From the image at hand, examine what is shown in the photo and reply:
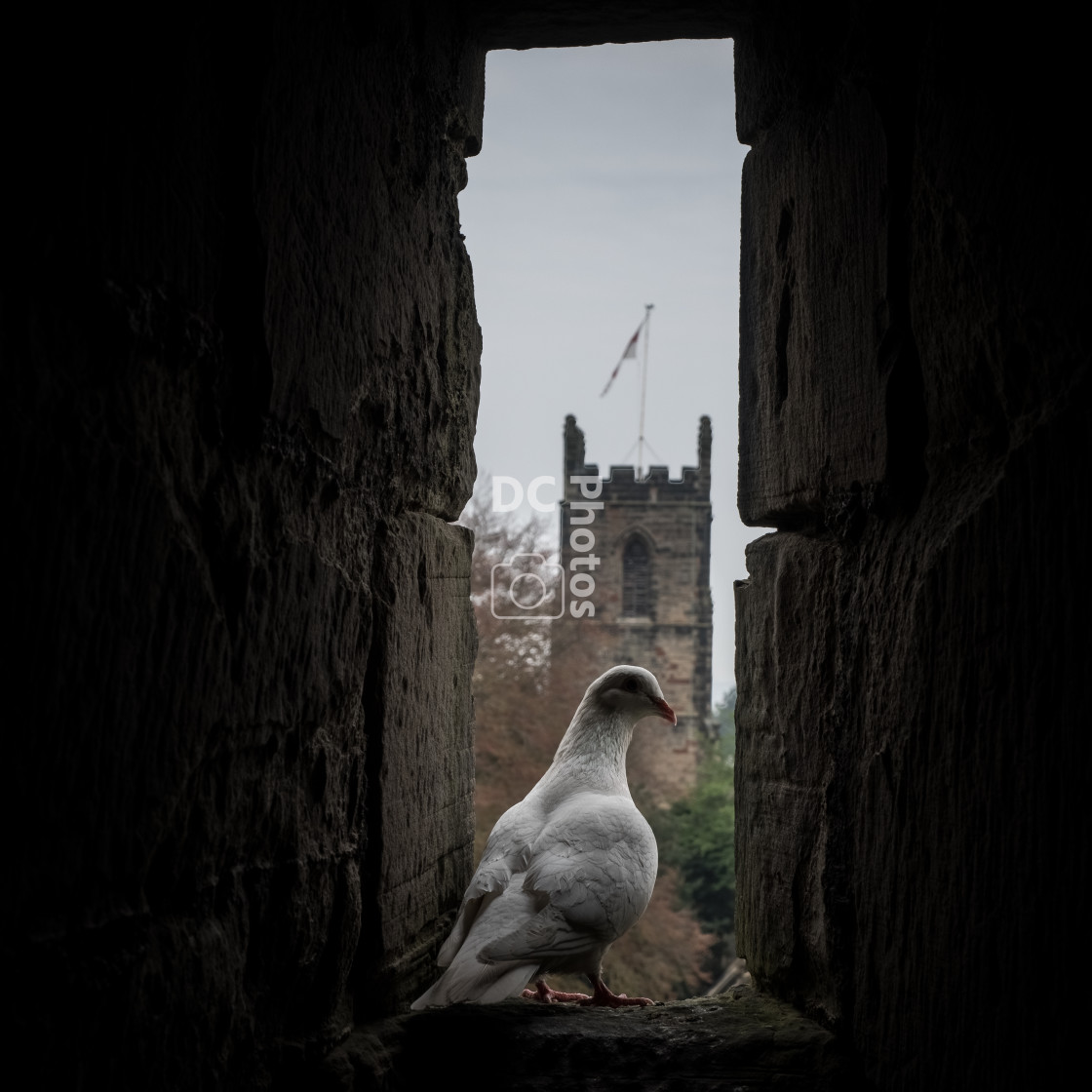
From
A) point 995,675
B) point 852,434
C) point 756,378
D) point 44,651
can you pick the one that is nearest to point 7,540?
point 44,651

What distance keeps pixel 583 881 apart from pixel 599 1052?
310mm

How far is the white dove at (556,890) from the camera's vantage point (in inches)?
65.9

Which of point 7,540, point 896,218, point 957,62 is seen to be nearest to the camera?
point 7,540

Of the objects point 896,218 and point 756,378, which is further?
point 756,378

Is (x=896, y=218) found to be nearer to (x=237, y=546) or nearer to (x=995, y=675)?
(x=995, y=675)

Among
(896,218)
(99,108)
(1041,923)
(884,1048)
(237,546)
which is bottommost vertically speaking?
(884,1048)

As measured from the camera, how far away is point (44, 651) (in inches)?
32.8

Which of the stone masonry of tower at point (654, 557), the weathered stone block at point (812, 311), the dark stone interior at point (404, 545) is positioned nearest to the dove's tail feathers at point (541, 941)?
the dark stone interior at point (404, 545)

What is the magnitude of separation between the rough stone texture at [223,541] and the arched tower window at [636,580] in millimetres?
34726

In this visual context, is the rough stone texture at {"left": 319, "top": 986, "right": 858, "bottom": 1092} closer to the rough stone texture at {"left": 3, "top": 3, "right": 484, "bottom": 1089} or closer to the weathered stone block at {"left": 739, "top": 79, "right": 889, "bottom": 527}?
the rough stone texture at {"left": 3, "top": 3, "right": 484, "bottom": 1089}

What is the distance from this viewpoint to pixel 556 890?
1.77m

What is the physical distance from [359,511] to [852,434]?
73 cm

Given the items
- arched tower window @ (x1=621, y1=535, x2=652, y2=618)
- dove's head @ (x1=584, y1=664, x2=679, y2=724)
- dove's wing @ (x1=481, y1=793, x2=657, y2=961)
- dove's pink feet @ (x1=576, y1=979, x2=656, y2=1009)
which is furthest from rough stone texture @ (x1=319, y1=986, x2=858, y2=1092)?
arched tower window @ (x1=621, y1=535, x2=652, y2=618)

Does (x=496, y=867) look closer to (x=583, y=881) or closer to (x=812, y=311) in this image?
(x=583, y=881)
